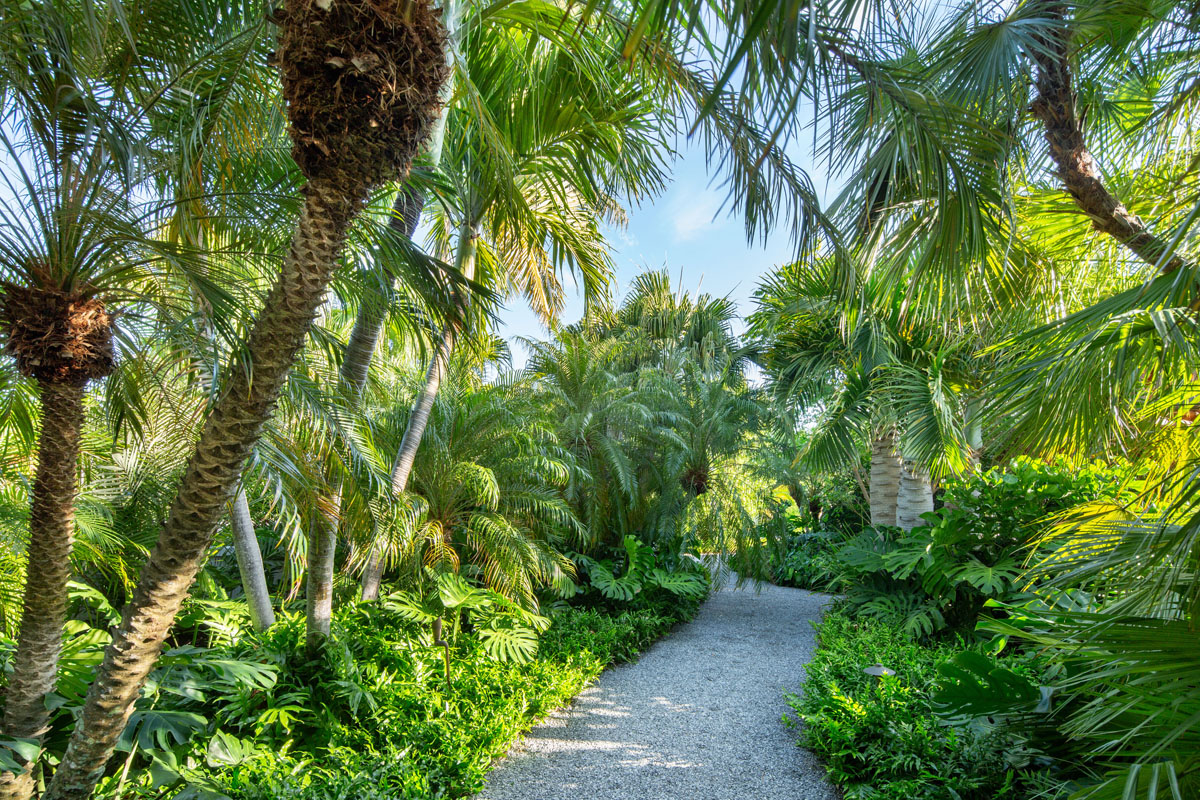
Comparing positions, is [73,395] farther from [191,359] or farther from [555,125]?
[555,125]

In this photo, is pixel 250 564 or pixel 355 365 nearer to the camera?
pixel 355 365

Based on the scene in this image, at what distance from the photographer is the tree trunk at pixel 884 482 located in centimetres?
957

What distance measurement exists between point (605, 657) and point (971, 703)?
4.43 m

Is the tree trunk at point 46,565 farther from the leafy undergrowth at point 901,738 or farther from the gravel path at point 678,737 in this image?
the leafy undergrowth at point 901,738

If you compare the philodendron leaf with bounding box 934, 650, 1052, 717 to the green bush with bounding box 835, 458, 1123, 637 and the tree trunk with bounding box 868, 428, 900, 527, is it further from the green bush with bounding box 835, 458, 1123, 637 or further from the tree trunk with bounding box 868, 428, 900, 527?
the tree trunk with bounding box 868, 428, 900, 527

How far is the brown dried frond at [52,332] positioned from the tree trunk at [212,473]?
90cm

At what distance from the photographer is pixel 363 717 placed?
4539 mm

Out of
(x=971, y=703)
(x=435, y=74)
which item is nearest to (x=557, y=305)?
(x=435, y=74)

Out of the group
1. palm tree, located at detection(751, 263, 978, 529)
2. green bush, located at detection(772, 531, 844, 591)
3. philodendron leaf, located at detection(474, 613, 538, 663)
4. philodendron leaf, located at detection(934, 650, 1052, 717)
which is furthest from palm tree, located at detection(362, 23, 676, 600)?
green bush, located at detection(772, 531, 844, 591)

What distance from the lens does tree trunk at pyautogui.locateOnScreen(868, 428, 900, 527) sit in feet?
31.4

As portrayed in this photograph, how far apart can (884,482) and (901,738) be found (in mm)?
6466

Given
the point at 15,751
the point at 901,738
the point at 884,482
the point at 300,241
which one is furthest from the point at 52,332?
the point at 884,482

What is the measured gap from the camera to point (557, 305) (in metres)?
7.09

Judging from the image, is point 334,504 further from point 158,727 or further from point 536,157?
point 536,157
